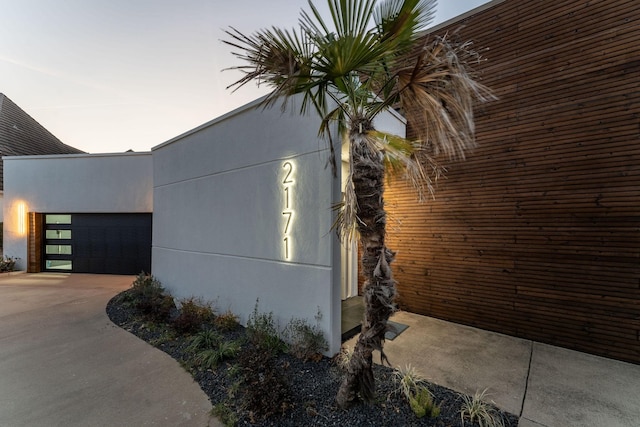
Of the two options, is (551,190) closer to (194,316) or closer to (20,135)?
(194,316)

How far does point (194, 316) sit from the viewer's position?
4492mm

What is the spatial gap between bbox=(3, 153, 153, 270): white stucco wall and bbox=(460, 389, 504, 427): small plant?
10.7 metres

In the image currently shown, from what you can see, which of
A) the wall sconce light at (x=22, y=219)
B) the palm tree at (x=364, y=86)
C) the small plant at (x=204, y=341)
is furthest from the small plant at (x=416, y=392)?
the wall sconce light at (x=22, y=219)

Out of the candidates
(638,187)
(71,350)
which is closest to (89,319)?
(71,350)

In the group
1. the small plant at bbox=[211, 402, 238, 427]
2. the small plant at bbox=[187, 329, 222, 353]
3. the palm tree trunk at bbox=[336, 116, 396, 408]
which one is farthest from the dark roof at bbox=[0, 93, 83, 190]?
the palm tree trunk at bbox=[336, 116, 396, 408]

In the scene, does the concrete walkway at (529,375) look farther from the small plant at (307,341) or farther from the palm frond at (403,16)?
the palm frond at (403,16)

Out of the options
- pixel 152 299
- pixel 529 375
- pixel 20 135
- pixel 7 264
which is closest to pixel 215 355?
pixel 152 299

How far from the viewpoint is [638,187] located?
3.16 metres

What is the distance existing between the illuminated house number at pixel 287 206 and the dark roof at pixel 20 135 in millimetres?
16149

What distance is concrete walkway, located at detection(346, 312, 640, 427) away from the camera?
2.35 meters

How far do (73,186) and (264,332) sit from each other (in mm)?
11099

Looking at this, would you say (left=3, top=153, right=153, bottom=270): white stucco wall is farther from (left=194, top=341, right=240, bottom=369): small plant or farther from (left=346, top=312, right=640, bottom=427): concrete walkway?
(left=346, top=312, right=640, bottom=427): concrete walkway

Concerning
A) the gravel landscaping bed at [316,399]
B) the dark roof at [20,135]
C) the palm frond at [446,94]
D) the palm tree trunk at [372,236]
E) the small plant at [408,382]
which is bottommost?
the gravel landscaping bed at [316,399]

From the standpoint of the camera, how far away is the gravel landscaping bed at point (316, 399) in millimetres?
2258
